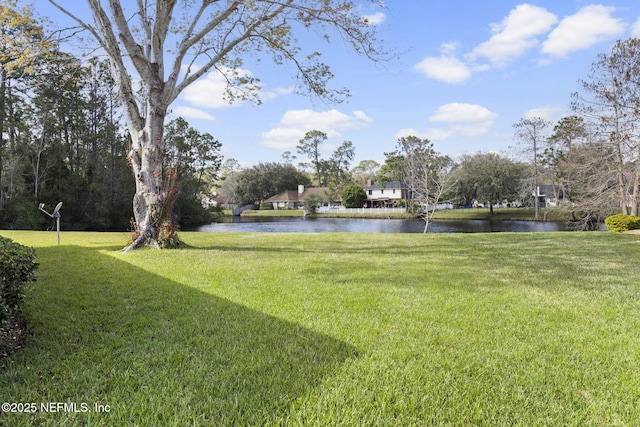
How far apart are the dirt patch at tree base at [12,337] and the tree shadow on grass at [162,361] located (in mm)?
70

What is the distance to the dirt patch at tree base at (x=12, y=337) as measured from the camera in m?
2.59

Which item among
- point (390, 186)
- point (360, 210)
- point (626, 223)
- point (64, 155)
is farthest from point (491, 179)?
point (64, 155)

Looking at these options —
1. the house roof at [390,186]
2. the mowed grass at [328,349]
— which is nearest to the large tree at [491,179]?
the house roof at [390,186]

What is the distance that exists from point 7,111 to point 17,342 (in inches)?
1069

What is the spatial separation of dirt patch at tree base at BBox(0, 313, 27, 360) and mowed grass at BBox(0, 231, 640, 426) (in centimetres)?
8

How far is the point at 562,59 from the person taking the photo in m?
10.7

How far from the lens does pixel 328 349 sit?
2.79 metres

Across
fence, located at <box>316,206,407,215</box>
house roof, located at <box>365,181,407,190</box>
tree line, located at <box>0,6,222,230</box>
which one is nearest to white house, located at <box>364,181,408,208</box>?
house roof, located at <box>365,181,407,190</box>

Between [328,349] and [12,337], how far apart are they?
2545mm

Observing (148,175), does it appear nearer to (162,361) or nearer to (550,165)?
(162,361)

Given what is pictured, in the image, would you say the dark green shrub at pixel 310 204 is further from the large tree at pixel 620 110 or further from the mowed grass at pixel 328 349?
the mowed grass at pixel 328 349

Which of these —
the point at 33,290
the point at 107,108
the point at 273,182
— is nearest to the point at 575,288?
the point at 33,290

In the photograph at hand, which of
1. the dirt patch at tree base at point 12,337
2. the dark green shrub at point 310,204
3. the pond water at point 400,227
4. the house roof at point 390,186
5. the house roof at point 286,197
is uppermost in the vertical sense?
the house roof at point 390,186

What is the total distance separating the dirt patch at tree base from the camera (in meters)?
2.59
